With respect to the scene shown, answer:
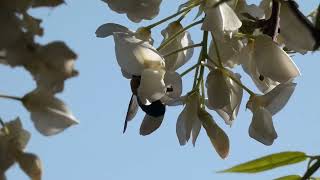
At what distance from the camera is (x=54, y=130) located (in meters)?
0.72

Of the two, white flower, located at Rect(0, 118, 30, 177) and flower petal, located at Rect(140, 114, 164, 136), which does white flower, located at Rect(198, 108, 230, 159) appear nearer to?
flower petal, located at Rect(140, 114, 164, 136)

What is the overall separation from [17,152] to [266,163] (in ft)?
1.25

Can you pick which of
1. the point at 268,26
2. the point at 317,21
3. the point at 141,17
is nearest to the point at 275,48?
the point at 268,26

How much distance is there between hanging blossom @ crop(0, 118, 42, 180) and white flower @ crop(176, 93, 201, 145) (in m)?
0.34

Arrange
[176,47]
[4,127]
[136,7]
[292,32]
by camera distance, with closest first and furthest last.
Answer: [4,127] < [292,32] < [136,7] < [176,47]

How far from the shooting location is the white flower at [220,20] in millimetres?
907

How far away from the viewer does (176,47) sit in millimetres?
1042

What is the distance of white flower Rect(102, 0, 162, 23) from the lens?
919 mm

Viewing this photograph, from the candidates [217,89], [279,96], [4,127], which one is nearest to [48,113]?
[4,127]

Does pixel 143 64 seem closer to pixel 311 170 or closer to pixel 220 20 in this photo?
pixel 220 20

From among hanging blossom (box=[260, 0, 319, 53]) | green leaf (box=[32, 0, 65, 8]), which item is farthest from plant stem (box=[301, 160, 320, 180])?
green leaf (box=[32, 0, 65, 8])

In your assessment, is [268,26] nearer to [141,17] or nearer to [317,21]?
[141,17]

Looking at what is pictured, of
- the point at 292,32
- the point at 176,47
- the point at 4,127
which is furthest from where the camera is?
the point at 176,47

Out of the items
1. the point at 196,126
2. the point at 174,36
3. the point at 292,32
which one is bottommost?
the point at 196,126
